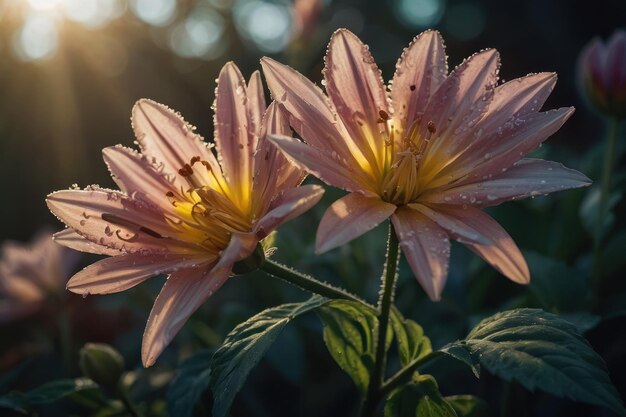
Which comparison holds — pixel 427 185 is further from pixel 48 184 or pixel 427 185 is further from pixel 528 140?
pixel 48 184

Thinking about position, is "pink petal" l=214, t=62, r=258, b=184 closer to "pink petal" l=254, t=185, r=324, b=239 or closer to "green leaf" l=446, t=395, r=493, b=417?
"pink petal" l=254, t=185, r=324, b=239

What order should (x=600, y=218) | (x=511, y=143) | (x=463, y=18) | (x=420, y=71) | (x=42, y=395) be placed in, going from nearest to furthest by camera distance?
(x=511, y=143) → (x=420, y=71) → (x=42, y=395) → (x=600, y=218) → (x=463, y=18)

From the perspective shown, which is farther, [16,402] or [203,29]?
→ [203,29]

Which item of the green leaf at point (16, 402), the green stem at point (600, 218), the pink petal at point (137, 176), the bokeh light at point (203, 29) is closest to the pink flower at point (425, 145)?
the pink petal at point (137, 176)

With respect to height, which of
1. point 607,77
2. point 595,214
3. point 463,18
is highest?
point 607,77

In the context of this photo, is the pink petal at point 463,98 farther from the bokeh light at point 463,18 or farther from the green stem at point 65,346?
the bokeh light at point 463,18

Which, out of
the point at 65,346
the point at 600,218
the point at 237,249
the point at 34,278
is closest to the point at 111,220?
the point at 237,249

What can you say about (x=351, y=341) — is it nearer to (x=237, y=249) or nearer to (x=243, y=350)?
(x=243, y=350)
